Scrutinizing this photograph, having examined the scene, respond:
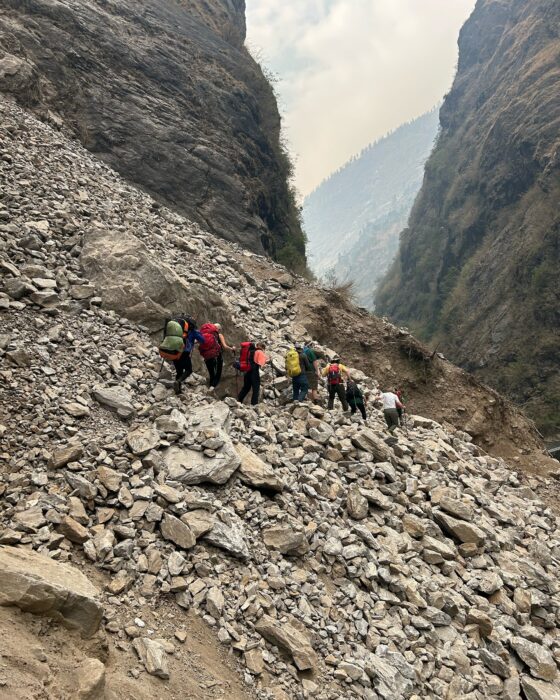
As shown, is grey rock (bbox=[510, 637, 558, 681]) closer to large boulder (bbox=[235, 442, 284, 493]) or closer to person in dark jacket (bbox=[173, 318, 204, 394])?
large boulder (bbox=[235, 442, 284, 493])

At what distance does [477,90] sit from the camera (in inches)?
3076

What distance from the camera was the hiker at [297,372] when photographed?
11.5 meters

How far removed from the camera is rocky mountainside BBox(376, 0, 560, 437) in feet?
133

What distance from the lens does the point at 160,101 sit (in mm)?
25094

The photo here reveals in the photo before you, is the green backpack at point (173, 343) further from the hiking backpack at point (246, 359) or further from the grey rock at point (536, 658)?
the grey rock at point (536, 658)

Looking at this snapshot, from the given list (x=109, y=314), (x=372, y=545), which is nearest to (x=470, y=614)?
(x=372, y=545)

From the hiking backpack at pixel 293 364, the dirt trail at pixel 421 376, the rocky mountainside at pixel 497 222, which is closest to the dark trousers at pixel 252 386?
the hiking backpack at pixel 293 364

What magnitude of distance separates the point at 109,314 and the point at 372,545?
741cm

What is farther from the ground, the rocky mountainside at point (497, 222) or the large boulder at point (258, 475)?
the rocky mountainside at point (497, 222)

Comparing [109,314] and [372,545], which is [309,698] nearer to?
[372,545]

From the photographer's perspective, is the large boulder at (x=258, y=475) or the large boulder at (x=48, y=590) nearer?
the large boulder at (x=48, y=590)

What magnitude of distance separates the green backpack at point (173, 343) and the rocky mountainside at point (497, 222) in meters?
34.5

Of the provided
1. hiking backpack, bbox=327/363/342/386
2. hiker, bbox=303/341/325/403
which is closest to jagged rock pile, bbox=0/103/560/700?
hiker, bbox=303/341/325/403

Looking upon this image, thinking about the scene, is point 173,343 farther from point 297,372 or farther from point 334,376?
point 334,376
